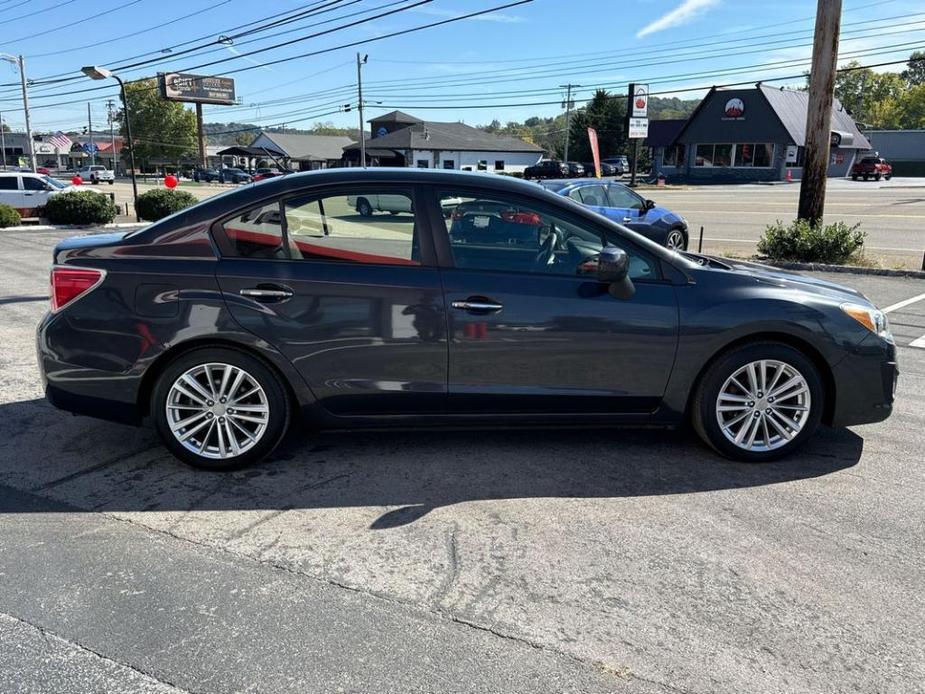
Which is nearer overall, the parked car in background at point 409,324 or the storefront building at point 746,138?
the parked car in background at point 409,324

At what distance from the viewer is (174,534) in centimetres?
355

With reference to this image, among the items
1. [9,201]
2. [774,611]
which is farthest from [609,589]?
[9,201]

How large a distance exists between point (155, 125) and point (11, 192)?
247 ft

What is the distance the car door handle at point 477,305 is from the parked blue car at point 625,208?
9.66 m

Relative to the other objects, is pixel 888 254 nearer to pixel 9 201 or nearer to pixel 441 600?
pixel 441 600

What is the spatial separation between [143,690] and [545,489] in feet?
7.25

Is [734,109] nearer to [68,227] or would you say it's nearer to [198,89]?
[68,227]

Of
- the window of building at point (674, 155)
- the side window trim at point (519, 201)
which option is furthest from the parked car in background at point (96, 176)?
the side window trim at point (519, 201)

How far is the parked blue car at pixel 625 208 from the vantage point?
13789 mm

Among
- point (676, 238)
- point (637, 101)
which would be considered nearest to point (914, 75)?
point (637, 101)

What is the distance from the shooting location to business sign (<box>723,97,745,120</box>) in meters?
56.8

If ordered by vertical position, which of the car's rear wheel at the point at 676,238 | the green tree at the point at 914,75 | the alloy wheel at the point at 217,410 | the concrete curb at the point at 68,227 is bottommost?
the alloy wheel at the point at 217,410

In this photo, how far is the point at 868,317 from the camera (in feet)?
14.3

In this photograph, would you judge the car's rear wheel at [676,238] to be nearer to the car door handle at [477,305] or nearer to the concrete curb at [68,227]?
the car door handle at [477,305]
